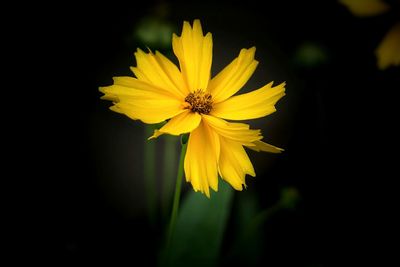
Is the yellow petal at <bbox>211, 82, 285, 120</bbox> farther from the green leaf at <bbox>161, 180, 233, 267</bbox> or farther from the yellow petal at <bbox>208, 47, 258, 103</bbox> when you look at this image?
the green leaf at <bbox>161, 180, 233, 267</bbox>

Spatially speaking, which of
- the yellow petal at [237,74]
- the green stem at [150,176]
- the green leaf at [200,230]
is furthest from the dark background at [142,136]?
the yellow petal at [237,74]

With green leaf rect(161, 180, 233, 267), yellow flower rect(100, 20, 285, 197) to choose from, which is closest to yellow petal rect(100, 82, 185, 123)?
yellow flower rect(100, 20, 285, 197)

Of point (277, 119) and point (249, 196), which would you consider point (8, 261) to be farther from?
point (277, 119)

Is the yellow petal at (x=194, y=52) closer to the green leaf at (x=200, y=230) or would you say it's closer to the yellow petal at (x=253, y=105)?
the yellow petal at (x=253, y=105)

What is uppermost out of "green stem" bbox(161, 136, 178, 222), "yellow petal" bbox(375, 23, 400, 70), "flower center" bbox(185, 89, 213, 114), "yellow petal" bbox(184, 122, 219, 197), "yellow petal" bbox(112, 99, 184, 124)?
"yellow petal" bbox(375, 23, 400, 70)

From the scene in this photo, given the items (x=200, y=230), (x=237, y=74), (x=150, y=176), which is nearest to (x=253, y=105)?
(x=237, y=74)

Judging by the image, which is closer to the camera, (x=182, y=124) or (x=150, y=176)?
(x=182, y=124)

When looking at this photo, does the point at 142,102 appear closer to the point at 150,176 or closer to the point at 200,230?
the point at 200,230
